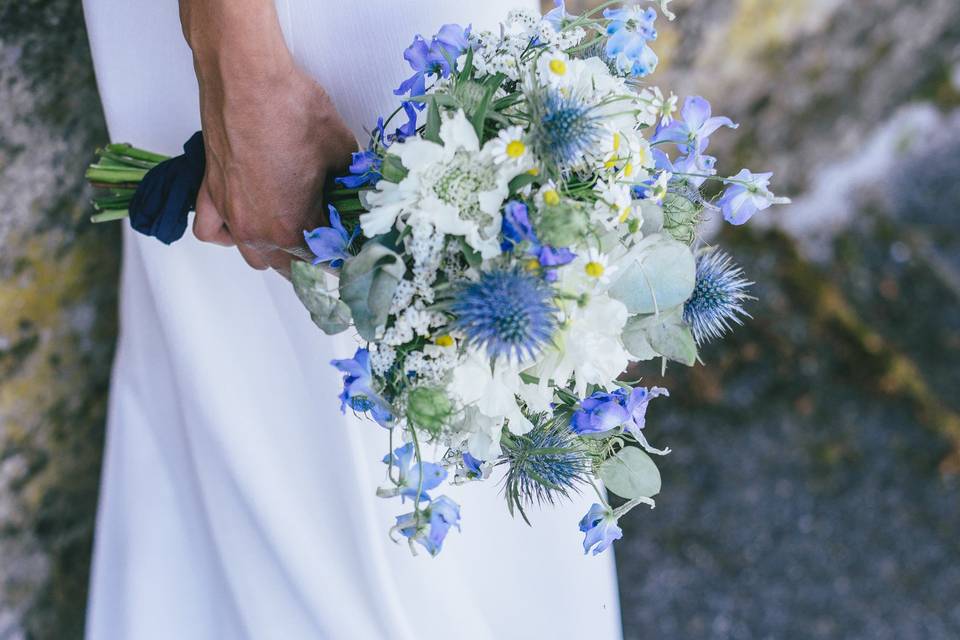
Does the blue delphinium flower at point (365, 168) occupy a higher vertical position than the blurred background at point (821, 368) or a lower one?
lower

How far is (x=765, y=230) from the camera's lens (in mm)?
2373

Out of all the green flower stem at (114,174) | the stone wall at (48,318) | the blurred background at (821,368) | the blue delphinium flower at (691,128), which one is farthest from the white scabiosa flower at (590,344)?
the blurred background at (821,368)

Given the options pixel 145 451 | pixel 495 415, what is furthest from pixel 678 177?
pixel 145 451

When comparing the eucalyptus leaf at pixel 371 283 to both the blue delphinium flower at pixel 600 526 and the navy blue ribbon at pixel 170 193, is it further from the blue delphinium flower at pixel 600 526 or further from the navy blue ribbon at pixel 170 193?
the navy blue ribbon at pixel 170 193

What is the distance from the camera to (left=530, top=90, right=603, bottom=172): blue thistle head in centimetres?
65

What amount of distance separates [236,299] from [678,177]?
669 mm

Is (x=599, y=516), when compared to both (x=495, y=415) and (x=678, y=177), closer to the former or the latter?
Result: (x=495, y=415)

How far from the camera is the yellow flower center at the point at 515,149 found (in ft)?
2.12

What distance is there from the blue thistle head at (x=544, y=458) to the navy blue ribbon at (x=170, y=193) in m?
0.51

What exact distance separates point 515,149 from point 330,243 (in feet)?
0.67

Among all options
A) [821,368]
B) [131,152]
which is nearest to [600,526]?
[131,152]

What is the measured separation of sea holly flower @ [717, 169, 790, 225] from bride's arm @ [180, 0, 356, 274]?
1.37 ft

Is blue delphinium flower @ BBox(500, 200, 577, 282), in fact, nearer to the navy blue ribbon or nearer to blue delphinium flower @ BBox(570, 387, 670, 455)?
blue delphinium flower @ BBox(570, 387, 670, 455)

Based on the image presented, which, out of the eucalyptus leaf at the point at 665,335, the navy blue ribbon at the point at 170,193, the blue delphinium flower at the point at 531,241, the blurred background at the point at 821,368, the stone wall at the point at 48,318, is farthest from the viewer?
the blurred background at the point at 821,368
